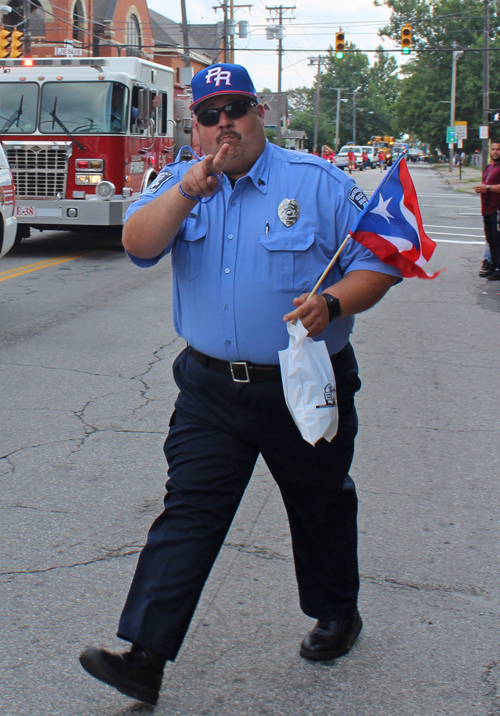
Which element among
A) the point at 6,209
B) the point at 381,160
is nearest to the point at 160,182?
the point at 6,209

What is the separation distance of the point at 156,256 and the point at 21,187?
1189 cm

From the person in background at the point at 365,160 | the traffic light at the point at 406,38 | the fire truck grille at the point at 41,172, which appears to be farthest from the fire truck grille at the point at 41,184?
the person in background at the point at 365,160

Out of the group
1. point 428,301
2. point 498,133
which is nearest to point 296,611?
point 428,301

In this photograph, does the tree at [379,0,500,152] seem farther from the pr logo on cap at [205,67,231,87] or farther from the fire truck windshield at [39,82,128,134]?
the pr logo on cap at [205,67,231,87]

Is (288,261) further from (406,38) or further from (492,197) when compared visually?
(406,38)

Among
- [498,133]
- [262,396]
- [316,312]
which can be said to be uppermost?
[498,133]

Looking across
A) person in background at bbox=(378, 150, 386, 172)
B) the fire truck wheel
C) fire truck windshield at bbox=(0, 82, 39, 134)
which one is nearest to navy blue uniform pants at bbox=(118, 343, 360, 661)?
fire truck windshield at bbox=(0, 82, 39, 134)

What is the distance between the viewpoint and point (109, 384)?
21.6 ft

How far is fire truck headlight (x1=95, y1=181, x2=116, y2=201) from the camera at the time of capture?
13570 millimetres

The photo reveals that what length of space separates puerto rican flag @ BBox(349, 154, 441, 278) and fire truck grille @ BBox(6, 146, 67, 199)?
11.6 m

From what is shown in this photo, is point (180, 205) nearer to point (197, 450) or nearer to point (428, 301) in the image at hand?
point (197, 450)

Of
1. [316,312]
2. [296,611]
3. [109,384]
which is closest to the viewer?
[316,312]

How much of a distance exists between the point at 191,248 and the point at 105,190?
36.7 feet

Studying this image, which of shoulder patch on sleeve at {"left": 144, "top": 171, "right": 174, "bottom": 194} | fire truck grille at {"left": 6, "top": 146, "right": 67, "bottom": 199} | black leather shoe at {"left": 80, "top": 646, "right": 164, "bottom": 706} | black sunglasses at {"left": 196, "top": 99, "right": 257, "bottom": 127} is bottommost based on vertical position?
black leather shoe at {"left": 80, "top": 646, "right": 164, "bottom": 706}
